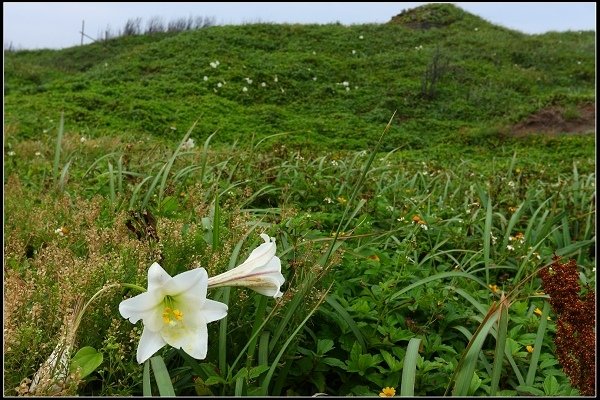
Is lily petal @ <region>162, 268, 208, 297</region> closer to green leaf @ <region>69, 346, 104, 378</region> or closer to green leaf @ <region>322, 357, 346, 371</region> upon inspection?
green leaf @ <region>69, 346, 104, 378</region>

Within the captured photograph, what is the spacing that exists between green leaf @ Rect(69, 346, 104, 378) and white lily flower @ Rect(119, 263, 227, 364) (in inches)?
3.8

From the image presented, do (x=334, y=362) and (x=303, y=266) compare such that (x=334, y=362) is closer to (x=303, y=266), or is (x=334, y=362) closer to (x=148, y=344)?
(x=303, y=266)

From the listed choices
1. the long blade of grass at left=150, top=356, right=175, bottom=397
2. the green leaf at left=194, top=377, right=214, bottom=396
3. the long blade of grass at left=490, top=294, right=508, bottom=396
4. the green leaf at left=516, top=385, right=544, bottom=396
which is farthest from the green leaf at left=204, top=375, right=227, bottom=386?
the green leaf at left=516, top=385, right=544, bottom=396

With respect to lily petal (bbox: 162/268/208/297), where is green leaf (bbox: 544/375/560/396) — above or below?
below

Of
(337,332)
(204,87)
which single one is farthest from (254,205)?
(204,87)

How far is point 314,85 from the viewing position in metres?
13.9

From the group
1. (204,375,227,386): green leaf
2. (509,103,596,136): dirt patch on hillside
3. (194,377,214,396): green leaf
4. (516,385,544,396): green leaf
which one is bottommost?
(516,385,544,396): green leaf

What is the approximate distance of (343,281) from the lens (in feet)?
7.22

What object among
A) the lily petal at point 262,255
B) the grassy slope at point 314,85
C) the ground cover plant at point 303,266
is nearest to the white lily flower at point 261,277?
the lily petal at point 262,255

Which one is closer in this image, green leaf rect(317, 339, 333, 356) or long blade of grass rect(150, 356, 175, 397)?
long blade of grass rect(150, 356, 175, 397)

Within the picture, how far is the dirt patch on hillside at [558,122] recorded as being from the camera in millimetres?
10992

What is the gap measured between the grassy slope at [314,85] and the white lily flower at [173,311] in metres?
6.72

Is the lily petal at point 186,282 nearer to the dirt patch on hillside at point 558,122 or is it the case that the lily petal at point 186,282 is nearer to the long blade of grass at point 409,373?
the long blade of grass at point 409,373

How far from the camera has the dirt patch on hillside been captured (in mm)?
10992
